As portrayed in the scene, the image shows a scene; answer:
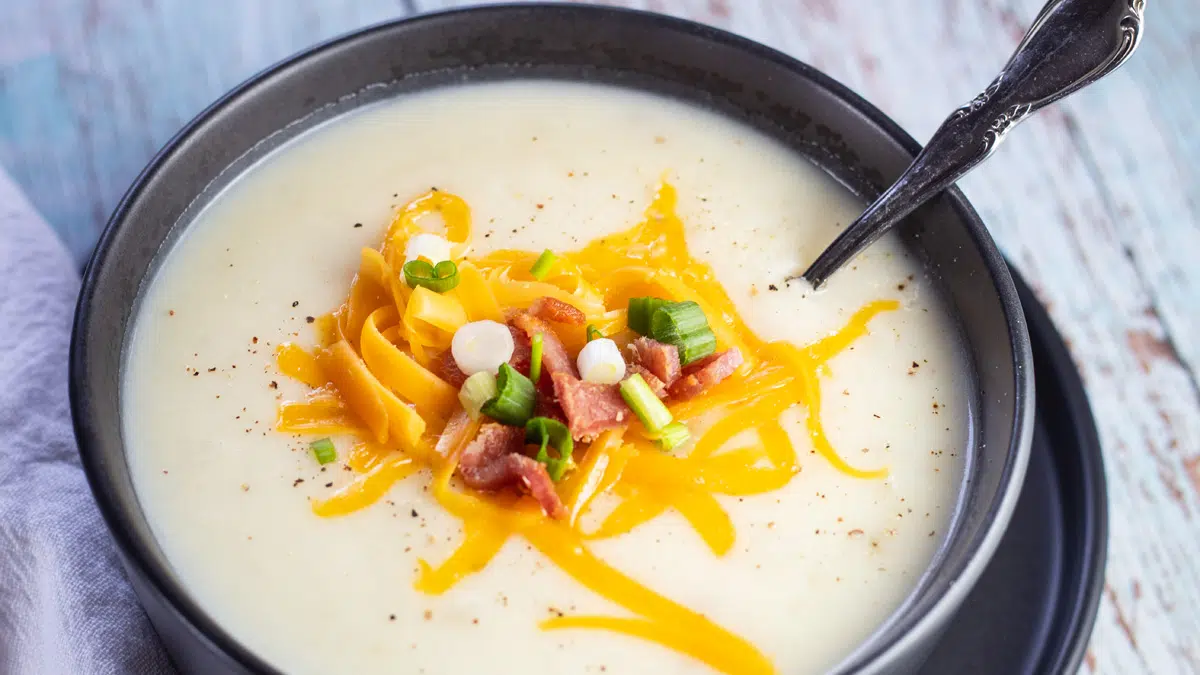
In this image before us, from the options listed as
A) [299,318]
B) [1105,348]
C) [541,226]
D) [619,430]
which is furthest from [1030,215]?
[299,318]

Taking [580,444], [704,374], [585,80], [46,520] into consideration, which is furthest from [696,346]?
[46,520]

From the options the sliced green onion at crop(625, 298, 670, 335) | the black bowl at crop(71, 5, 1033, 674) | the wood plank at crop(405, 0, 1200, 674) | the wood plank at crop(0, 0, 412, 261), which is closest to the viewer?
the black bowl at crop(71, 5, 1033, 674)

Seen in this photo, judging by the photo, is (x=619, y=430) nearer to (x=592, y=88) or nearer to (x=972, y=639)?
(x=972, y=639)

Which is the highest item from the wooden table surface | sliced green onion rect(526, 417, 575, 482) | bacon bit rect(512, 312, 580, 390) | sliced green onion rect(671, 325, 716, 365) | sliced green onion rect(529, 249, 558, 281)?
the wooden table surface

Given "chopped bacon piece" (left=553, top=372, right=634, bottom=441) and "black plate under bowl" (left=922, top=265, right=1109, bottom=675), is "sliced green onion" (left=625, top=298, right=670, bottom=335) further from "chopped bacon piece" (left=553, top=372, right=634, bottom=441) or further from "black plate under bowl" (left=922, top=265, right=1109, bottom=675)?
"black plate under bowl" (left=922, top=265, right=1109, bottom=675)

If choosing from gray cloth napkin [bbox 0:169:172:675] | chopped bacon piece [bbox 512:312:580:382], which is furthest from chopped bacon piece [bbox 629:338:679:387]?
gray cloth napkin [bbox 0:169:172:675]
